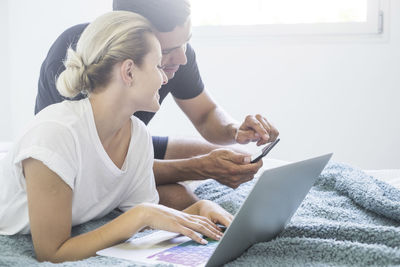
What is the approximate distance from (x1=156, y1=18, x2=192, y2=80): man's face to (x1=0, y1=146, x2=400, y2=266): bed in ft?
1.34

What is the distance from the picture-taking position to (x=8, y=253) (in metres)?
1.08

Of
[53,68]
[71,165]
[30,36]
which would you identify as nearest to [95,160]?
[71,165]

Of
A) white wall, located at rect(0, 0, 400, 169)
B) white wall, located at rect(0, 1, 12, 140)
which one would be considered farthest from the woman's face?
white wall, located at rect(0, 1, 12, 140)

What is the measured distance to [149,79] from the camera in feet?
4.19

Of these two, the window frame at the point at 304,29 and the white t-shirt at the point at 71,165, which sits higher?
the white t-shirt at the point at 71,165

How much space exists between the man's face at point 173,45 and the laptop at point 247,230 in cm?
61

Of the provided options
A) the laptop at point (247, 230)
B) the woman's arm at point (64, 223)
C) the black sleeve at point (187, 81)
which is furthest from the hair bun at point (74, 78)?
the black sleeve at point (187, 81)

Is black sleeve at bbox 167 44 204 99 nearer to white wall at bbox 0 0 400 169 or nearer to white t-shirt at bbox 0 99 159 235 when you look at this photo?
white t-shirt at bbox 0 99 159 235

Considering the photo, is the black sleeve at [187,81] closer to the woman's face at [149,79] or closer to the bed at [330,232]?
the bed at [330,232]

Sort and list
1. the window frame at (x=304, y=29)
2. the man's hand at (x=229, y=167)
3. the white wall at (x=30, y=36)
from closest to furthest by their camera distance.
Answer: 1. the man's hand at (x=229, y=167)
2. the window frame at (x=304, y=29)
3. the white wall at (x=30, y=36)

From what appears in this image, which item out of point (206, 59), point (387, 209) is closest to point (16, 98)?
point (206, 59)

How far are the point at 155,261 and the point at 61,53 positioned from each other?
933mm

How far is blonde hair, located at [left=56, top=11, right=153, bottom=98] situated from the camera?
123 cm

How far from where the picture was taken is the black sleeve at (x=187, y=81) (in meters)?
1.99
